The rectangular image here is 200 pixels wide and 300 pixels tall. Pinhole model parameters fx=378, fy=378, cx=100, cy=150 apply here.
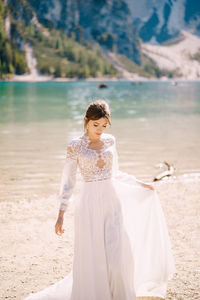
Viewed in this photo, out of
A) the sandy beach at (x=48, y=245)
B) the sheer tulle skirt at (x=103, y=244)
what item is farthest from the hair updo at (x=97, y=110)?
the sandy beach at (x=48, y=245)

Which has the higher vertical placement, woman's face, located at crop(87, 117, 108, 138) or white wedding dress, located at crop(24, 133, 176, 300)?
→ woman's face, located at crop(87, 117, 108, 138)

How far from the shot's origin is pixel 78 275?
415 cm

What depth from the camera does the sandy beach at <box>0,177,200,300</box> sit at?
5.13 metres

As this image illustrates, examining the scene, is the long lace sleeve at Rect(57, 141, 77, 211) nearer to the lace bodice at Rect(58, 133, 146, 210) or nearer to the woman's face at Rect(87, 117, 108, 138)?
the lace bodice at Rect(58, 133, 146, 210)

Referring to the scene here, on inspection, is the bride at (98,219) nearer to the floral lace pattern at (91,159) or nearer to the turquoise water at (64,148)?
the floral lace pattern at (91,159)

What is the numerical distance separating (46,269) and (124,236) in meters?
2.12

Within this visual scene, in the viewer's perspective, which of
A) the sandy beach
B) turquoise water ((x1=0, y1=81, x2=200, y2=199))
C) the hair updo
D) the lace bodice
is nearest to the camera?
the hair updo

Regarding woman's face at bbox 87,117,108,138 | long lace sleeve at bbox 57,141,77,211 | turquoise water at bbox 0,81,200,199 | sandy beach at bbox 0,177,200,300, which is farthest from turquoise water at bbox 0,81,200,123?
woman's face at bbox 87,117,108,138

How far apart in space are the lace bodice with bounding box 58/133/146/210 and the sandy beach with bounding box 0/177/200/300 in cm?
178

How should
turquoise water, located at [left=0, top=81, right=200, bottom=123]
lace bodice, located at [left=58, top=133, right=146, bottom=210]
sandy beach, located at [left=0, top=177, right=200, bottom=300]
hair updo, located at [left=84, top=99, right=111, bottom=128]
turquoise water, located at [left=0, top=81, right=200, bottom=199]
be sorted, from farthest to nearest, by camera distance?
turquoise water, located at [left=0, top=81, right=200, bottom=123] → turquoise water, located at [left=0, top=81, right=200, bottom=199] → sandy beach, located at [left=0, top=177, right=200, bottom=300] → lace bodice, located at [left=58, top=133, right=146, bottom=210] → hair updo, located at [left=84, top=99, right=111, bottom=128]

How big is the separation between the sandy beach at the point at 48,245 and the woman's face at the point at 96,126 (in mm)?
2316

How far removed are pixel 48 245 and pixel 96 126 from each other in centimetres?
332

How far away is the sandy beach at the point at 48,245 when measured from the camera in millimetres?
5133

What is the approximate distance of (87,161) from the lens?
405 centimetres
